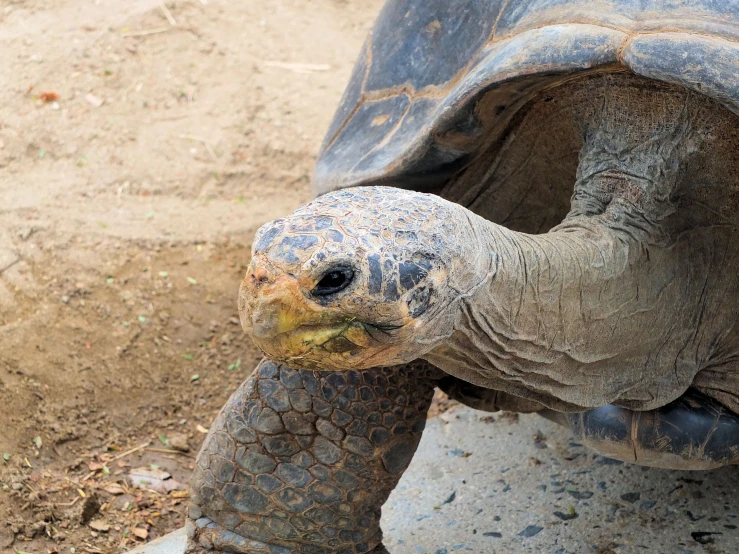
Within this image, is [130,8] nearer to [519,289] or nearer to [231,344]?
[231,344]

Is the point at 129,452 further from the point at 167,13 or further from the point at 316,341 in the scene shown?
the point at 167,13

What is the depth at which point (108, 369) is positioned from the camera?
143 inches

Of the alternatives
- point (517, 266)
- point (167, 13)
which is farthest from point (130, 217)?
point (517, 266)

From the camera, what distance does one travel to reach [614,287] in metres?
2.03

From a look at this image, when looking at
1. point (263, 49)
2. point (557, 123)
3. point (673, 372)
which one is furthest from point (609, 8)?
point (263, 49)

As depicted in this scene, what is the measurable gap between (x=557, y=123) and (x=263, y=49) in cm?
428

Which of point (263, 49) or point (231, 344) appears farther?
point (263, 49)

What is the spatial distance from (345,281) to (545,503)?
6.37 feet

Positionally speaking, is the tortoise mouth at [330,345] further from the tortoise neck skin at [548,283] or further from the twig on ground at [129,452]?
the twig on ground at [129,452]

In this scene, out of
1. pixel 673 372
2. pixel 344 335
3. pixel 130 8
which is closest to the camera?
pixel 344 335

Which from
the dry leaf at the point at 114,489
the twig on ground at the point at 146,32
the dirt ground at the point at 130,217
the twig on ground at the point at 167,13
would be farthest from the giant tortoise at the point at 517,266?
the twig on ground at the point at 167,13

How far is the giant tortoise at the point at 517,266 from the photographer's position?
155cm

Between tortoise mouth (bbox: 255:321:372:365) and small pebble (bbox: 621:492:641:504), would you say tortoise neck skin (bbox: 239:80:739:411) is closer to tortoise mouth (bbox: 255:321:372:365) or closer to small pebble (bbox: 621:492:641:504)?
tortoise mouth (bbox: 255:321:372:365)

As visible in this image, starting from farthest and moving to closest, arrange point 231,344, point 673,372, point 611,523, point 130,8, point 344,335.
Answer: point 130,8
point 231,344
point 611,523
point 673,372
point 344,335
